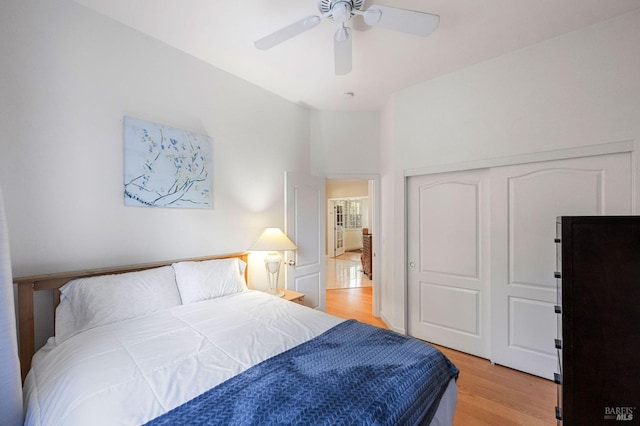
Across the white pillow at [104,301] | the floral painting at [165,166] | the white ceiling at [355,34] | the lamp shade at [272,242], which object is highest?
the white ceiling at [355,34]

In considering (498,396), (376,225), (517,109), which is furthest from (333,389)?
(376,225)

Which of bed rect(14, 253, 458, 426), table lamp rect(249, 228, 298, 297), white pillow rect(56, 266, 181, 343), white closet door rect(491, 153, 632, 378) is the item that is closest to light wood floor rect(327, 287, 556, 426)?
white closet door rect(491, 153, 632, 378)

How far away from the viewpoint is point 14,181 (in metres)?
1.65

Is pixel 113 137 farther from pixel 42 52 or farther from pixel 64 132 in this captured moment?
pixel 42 52

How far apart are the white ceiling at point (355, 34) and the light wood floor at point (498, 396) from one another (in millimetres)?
2888

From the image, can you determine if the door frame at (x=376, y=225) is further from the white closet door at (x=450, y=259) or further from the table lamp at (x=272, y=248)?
the table lamp at (x=272, y=248)

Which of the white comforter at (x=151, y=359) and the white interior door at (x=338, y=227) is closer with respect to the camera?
the white comforter at (x=151, y=359)

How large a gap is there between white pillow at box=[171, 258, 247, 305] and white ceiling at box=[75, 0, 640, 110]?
1.89m

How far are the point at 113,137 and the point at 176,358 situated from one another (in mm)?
1693

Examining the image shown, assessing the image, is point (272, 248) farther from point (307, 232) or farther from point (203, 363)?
point (203, 363)

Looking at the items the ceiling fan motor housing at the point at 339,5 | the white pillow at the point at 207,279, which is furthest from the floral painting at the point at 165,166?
the ceiling fan motor housing at the point at 339,5

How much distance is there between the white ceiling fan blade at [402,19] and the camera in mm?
1539

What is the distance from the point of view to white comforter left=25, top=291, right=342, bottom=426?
1008 millimetres

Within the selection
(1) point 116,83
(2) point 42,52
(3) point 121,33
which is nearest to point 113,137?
(1) point 116,83
